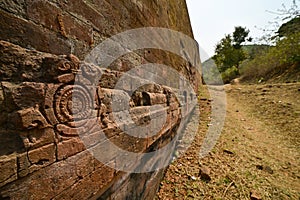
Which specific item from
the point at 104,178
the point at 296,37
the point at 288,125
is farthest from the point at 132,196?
the point at 296,37

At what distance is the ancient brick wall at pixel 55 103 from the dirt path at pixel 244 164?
1.32 meters

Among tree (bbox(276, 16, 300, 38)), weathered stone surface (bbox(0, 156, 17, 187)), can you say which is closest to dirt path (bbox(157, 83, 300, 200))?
weathered stone surface (bbox(0, 156, 17, 187))

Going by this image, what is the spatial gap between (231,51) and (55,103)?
20136 mm

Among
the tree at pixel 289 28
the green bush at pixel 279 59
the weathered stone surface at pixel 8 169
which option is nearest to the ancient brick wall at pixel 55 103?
the weathered stone surface at pixel 8 169

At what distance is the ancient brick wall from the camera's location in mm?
518

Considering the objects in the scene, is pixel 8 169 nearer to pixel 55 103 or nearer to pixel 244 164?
pixel 55 103

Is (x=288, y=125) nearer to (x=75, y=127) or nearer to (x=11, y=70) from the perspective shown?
(x=75, y=127)

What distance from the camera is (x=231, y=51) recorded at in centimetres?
1772

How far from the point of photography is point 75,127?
0.70 metres

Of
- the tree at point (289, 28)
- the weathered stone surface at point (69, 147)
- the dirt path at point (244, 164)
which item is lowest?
the dirt path at point (244, 164)

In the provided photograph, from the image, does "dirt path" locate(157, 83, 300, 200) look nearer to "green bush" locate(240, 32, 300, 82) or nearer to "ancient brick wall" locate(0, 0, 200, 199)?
"ancient brick wall" locate(0, 0, 200, 199)

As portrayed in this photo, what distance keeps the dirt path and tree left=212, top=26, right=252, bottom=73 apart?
14.7 metres

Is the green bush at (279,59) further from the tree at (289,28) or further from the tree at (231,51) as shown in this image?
the tree at (231,51)

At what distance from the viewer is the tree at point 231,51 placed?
17.3 m
